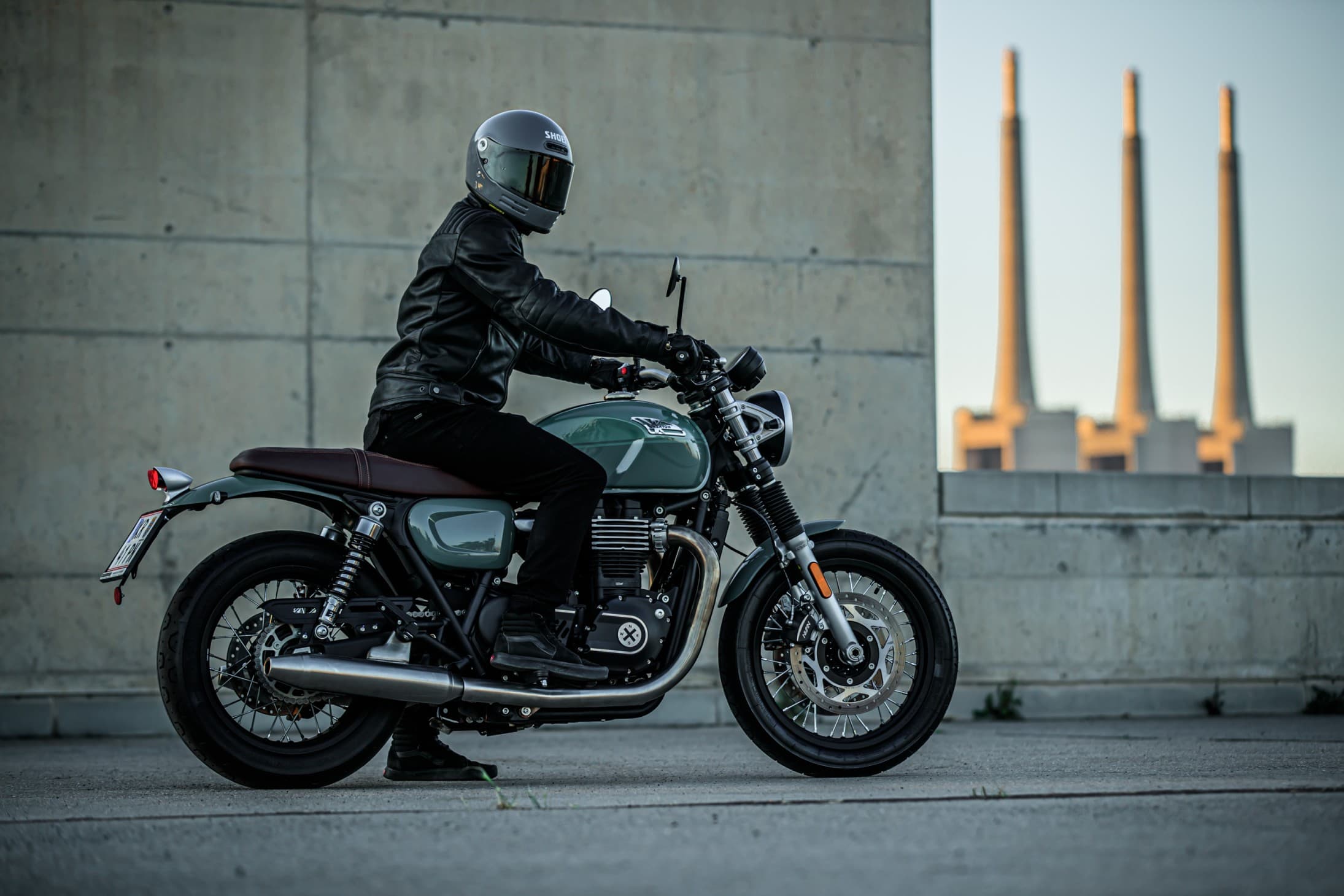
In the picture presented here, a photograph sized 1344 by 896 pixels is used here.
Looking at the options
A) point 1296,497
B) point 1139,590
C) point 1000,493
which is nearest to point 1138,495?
point 1139,590

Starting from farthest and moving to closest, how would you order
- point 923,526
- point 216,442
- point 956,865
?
point 923,526 → point 216,442 → point 956,865

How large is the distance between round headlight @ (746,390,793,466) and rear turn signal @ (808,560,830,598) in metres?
0.39

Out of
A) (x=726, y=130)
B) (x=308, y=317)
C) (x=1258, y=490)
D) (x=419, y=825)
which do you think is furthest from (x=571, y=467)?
(x=1258, y=490)

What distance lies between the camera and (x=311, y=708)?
465 cm

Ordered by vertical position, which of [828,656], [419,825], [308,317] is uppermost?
[308,317]

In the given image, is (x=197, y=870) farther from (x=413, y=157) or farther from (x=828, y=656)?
(x=413, y=157)

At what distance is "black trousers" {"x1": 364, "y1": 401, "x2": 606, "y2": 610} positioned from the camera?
186 inches

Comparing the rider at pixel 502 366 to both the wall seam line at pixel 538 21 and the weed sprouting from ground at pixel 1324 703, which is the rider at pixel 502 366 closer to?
the wall seam line at pixel 538 21

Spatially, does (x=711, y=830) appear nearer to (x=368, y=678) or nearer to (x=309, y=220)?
(x=368, y=678)

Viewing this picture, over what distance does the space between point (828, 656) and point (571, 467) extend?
1060 millimetres

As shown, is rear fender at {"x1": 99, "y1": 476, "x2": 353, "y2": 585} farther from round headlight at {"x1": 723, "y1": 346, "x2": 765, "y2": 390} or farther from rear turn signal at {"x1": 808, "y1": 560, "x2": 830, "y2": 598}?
rear turn signal at {"x1": 808, "y1": 560, "x2": 830, "y2": 598}

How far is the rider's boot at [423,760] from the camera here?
198 inches

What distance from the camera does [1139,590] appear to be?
8.41 meters

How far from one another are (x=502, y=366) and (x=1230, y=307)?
168 ft
